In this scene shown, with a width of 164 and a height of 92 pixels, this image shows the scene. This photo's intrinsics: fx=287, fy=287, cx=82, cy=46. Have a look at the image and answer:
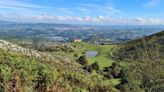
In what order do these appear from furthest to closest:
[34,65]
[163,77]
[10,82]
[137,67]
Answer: [137,67] < [163,77] < [34,65] < [10,82]

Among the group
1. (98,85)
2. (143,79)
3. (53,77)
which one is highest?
(53,77)

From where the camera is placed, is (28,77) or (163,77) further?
(163,77)

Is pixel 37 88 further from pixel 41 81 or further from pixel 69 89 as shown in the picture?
pixel 69 89

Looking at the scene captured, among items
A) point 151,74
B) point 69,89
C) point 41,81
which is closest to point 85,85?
point 69,89

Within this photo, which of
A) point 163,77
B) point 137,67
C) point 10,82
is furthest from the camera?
point 137,67

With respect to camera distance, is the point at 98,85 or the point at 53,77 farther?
the point at 98,85

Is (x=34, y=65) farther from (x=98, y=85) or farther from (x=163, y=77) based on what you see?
(x=163, y=77)

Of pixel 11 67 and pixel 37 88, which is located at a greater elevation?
pixel 11 67

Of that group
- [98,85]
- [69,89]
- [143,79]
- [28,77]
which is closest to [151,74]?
[143,79]

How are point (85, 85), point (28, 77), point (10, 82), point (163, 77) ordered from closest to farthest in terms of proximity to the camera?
point (10, 82), point (28, 77), point (85, 85), point (163, 77)
